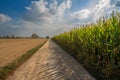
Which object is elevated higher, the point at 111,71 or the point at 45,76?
the point at 111,71

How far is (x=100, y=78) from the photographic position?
24.4ft

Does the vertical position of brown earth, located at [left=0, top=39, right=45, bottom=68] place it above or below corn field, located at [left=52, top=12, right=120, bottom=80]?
below

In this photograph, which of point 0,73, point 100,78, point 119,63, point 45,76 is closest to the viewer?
point 119,63

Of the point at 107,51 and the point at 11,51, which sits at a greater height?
the point at 107,51

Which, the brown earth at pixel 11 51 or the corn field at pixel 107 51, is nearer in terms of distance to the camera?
the corn field at pixel 107 51

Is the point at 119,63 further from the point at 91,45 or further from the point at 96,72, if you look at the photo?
the point at 91,45

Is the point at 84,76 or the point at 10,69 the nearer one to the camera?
the point at 84,76

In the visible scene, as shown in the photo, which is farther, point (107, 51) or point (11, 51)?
point (11, 51)

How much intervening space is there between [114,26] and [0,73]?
5931mm

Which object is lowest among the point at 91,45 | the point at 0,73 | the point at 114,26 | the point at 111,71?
the point at 0,73

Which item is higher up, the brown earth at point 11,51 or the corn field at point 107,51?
the corn field at point 107,51

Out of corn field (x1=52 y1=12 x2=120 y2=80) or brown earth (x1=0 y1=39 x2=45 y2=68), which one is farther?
brown earth (x1=0 y1=39 x2=45 y2=68)

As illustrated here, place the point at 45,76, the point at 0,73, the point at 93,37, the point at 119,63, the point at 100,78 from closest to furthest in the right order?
the point at 119,63, the point at 100,78, the point at 45,76, the point at 0,73, the point at 93,37

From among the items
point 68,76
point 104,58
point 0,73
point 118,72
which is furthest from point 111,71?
point 0,73
